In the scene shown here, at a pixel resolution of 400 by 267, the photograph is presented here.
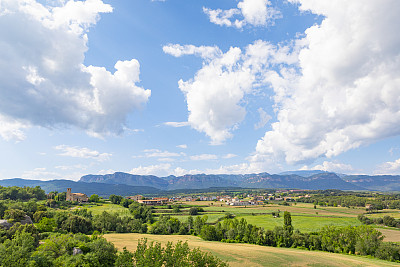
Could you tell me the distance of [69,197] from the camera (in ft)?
602

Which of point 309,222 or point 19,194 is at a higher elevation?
Result: point 19,194

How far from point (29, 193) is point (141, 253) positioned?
15947 cm

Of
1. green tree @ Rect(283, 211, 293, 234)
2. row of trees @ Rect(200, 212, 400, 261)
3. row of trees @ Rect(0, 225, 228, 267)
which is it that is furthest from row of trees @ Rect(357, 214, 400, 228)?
row of trees @ Rect(0, 225, 228, 267)

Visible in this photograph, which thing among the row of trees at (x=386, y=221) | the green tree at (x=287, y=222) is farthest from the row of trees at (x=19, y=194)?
the row of trees at (x=386, y=221)

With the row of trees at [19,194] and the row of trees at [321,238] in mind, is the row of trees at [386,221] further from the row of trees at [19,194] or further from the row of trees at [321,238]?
the row of trees at [19,194]

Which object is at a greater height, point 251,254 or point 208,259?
point 208,259

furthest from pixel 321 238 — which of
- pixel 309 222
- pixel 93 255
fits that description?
pixel 93 255

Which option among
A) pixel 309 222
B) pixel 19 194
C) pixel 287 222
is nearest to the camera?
pixel 287 222

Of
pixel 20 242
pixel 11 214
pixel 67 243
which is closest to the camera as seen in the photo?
pixel 20 242

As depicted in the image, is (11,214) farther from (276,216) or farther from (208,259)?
(276,216)

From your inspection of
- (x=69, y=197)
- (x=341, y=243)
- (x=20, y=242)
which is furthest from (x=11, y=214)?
(x=69, y=197)

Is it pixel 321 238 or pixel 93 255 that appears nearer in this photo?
pixel 93 255

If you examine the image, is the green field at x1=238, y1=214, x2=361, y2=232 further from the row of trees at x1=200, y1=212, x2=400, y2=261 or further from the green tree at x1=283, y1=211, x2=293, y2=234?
the row of trees at x1=200, y1=212, x2=400, y2=261

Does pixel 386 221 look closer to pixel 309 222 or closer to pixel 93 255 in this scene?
pixel 309 222
